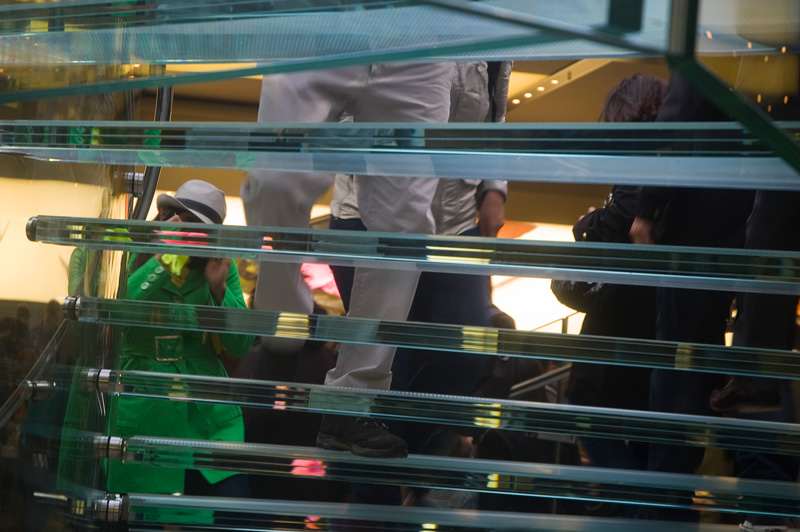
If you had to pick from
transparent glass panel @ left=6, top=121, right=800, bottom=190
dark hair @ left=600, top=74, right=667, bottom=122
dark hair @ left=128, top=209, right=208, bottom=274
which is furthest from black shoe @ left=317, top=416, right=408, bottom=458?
dark hair @ left=600, top=74, right=667, bottom=122


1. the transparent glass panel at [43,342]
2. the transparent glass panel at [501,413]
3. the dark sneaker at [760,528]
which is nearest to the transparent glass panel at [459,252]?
the transparent glass panel at [43,342]

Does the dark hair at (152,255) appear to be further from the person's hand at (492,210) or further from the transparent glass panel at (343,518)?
the transparent glass panel at (343,518)

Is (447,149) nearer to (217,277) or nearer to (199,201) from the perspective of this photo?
(217,277)

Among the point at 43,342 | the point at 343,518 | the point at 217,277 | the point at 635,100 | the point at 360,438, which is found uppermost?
the point at 635,100

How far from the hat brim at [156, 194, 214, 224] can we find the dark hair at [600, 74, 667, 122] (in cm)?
117

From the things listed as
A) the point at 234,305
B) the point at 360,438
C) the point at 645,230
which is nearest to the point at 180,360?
the point at 234,305

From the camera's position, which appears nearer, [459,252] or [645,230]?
Answer: [459,252]

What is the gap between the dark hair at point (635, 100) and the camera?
233 cm

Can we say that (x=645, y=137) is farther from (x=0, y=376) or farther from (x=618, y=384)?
(x=618, y=384)

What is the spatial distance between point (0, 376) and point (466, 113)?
1456mm

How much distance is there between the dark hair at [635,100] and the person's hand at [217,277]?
3.78 feet

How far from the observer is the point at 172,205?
2.31 metres

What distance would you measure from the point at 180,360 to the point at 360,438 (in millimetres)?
740

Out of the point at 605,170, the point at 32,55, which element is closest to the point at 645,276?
the point at 605,170
